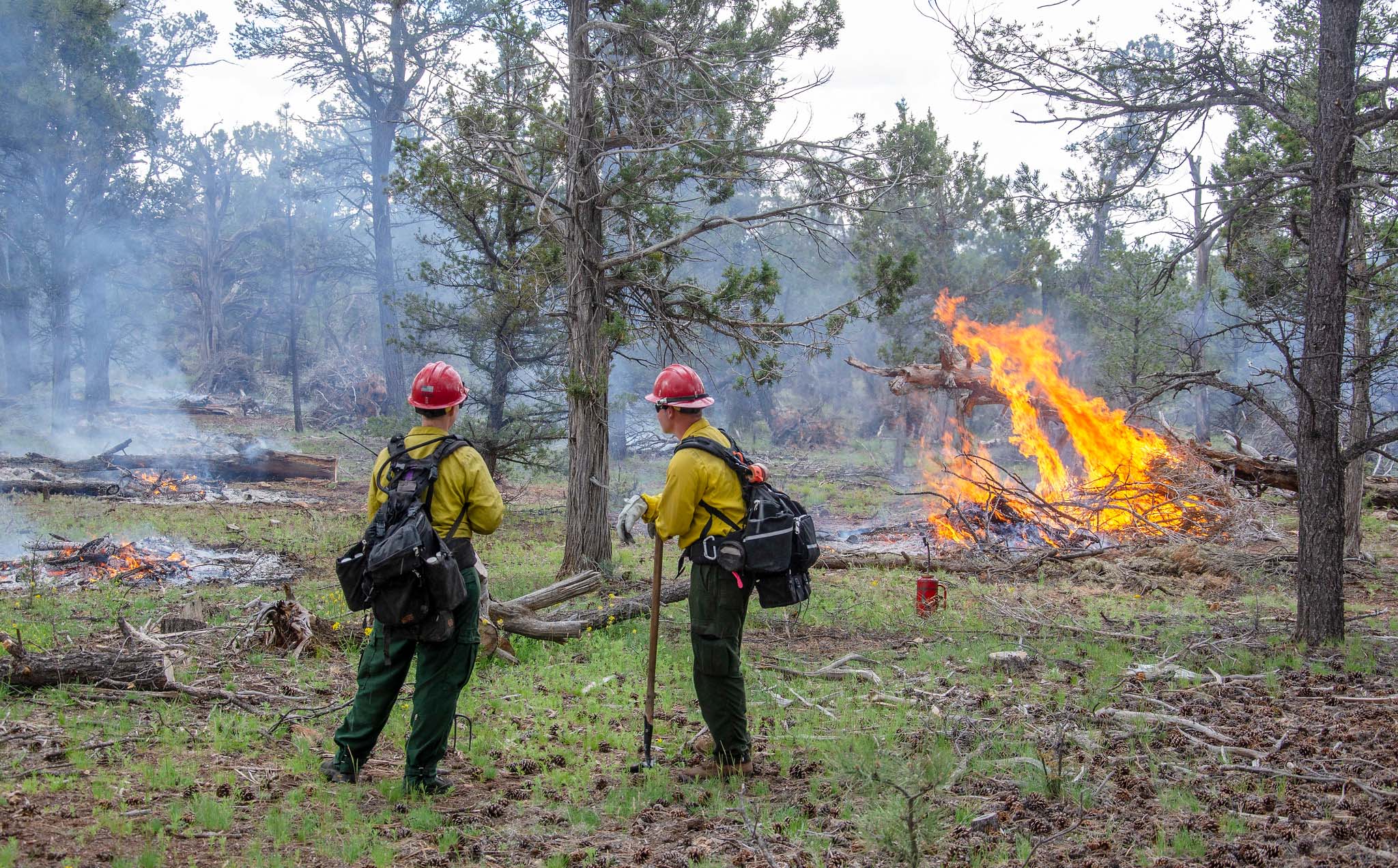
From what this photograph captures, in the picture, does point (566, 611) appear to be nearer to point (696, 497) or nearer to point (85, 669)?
point (85, 669)

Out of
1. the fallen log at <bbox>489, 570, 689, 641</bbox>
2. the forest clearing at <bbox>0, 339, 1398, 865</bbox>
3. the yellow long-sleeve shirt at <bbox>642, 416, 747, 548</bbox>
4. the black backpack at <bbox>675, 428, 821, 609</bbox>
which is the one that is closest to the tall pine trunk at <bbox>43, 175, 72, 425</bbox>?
the forest clearing at <bbox>0, 339, 1398, 865</bbox>

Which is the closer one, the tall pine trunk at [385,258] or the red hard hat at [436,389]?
the red hard hat at [436,389]

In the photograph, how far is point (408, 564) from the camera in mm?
4266

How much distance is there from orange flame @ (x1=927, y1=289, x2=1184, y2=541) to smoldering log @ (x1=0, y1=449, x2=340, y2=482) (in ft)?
47.7

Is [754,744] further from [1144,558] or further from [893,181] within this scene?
[1144,558]

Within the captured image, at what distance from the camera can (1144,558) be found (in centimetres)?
1233

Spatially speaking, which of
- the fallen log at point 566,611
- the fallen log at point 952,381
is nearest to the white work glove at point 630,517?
the fallen log at point 566,611

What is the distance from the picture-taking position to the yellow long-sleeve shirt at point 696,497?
479 centimetres

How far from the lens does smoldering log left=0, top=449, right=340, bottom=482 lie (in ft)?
63.1

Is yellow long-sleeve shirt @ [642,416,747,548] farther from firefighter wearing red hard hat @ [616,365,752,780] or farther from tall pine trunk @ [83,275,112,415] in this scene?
tall pine trunk @ [83,275,112,415]

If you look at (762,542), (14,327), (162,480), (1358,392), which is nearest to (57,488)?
(162,480)

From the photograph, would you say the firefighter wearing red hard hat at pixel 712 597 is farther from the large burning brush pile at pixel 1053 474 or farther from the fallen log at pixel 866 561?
the large burning brush pile at pixel 1053 474

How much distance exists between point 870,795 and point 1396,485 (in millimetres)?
13610

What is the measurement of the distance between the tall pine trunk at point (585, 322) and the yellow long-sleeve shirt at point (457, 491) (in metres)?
5.65
